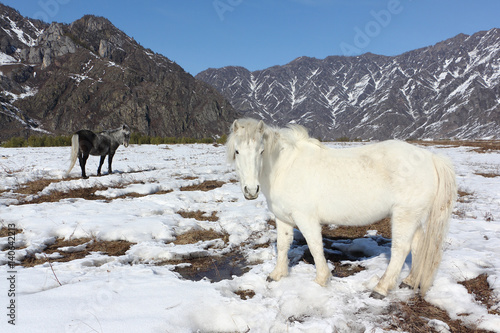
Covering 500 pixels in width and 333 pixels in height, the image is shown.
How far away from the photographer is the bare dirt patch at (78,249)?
546 centimetres

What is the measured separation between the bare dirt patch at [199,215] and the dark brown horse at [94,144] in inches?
304

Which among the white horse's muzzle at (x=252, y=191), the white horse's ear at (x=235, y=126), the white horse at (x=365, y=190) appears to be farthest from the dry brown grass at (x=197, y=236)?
the white horse's ear at (x=235, y=126)

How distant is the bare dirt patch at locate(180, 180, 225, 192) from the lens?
39.6 ft

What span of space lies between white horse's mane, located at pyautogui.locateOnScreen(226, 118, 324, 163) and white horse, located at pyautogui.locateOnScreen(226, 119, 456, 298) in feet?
0.05

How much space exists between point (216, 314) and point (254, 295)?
2.80 ft

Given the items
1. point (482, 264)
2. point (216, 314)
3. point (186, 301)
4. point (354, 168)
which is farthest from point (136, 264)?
point (482, 264)

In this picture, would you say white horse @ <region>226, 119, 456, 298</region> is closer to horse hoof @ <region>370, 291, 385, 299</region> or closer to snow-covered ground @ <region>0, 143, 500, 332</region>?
horse hoof @ <region>370, 291, 385, 299</region>

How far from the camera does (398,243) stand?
430 centimetres

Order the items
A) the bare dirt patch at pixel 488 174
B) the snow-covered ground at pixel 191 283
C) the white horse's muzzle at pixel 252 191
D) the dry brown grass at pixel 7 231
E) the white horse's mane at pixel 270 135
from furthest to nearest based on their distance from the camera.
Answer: the bare dirt patch at pixel 488 174
the dry brown grass at pixel 7 231
the white horse's mane at pixel 270 135
the white horse's muzzle at pixel 252 191
the snow-covered ground at pixel 191 283

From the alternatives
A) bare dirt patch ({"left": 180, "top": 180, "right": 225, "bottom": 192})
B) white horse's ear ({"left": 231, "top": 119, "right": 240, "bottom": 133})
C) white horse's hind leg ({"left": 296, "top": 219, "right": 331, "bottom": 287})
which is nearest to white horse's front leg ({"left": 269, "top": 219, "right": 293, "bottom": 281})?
white horse's hind leg ({"left": 296, "top": 219, "right": 331, "bottom": 287})

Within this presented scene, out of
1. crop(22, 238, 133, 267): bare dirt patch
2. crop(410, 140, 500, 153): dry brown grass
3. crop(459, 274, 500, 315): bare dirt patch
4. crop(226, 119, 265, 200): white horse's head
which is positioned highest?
crop(410, 140, 500, 153): dry brown grass

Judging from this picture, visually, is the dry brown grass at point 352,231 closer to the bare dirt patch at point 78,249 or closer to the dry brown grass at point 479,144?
the bare dirt patch at point 78,249

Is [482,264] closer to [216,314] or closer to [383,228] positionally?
[383,228]

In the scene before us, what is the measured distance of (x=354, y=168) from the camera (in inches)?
174
